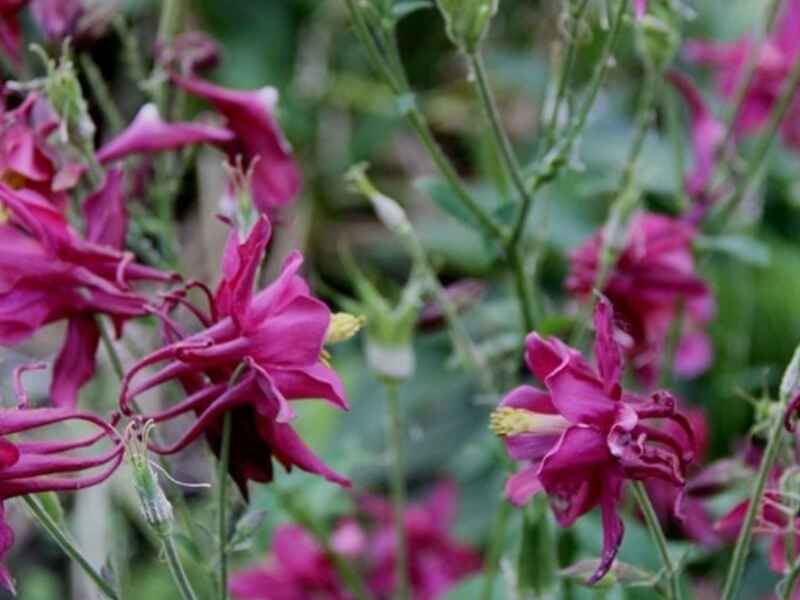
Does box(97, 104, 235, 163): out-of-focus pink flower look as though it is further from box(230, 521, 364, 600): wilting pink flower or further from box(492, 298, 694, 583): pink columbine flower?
box(230, 521, 364, 600): wilting pink flower

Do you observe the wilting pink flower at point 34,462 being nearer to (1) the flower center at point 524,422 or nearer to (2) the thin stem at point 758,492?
(1) the flower center at point 524,422

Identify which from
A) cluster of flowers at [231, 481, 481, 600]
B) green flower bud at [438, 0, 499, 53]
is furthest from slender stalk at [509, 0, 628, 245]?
cluster of flowers at [231, 481, 481, 600]

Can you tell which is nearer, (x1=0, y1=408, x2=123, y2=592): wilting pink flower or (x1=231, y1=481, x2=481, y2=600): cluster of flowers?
(x1=0, y1=408, x2=123, y2=592): wilting pink flower

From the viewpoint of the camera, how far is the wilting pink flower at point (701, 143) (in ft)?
3.86

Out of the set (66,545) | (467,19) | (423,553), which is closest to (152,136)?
(467,19)

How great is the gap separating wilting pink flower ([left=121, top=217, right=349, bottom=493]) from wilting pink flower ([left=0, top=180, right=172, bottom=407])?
0.23ft

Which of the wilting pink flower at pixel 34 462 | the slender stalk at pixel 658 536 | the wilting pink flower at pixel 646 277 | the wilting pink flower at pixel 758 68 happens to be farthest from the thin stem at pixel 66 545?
the wilting pink flower at pixel 758 68

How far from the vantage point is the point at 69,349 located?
34.4 inches

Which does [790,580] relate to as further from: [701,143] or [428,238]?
[428,238]

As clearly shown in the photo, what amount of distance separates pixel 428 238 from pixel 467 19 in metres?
1.19

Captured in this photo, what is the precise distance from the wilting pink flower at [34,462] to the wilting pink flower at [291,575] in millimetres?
576

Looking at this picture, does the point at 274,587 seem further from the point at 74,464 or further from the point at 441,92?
the point at 441,92

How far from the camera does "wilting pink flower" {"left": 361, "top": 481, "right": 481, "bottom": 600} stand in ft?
4.54

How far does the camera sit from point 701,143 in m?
1.26
